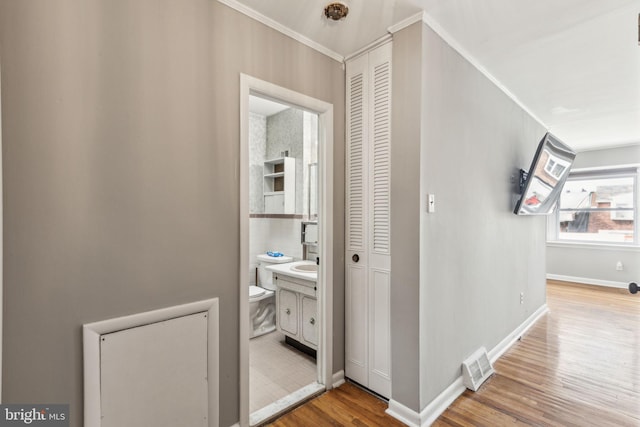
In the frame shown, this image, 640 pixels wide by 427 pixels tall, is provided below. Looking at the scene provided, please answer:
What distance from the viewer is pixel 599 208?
17.9 feet

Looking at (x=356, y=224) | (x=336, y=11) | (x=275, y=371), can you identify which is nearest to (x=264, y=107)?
(x=336, y=11)

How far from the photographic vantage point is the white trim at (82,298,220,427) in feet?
4.05

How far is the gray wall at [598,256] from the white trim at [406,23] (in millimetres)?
5525

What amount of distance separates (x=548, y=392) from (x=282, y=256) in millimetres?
2689

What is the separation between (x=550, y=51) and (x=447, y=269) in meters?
1.79

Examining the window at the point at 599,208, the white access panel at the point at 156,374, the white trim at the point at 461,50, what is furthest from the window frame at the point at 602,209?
the white access panel at the point at 156,374

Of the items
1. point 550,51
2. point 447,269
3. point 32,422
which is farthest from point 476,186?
point 32,422

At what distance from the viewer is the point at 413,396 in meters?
1.86

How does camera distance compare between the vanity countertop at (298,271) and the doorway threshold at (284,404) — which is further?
the vanity countertop at (298,271)

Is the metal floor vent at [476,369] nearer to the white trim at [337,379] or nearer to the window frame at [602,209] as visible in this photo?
the white trim at [337,379]

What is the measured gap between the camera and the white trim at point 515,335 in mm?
2723

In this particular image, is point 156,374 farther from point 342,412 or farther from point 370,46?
point 370,46

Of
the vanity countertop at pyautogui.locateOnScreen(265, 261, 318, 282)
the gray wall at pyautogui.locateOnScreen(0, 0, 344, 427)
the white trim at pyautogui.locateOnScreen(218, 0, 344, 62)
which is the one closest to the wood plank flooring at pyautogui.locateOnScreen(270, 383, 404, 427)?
the gray wall at pyautogui.locateOnScreen(0, 0, 344, 427)

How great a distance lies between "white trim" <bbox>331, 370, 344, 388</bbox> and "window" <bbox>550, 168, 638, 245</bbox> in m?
5.76
